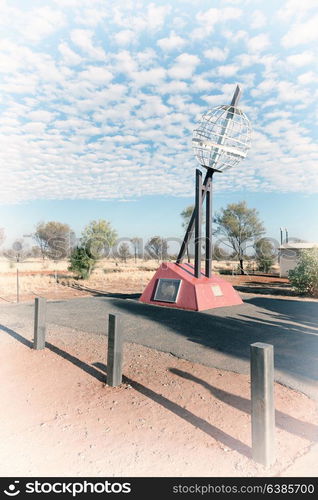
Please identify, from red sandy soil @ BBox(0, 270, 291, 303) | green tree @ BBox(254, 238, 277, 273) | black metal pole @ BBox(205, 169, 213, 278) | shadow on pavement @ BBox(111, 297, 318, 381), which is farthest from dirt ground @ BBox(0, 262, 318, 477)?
green tree @ BBox(254, 238, 277, 273)

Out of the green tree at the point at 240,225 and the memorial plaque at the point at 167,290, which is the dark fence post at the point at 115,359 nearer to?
the memorial plaque at the point at 167,290

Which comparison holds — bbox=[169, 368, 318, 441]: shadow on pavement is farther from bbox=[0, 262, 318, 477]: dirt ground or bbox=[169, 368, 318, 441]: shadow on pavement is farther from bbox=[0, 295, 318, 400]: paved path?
bbox=[0, 295, 318, 400]: paved path

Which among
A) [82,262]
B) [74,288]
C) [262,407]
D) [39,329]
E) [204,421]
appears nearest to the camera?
[262,407]

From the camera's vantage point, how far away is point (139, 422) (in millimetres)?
2965

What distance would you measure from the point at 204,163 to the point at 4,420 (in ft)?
24.0

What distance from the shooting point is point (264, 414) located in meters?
2.48

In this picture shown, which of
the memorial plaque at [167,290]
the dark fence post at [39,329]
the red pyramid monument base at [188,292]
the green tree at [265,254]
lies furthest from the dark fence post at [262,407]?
the green tree at [265,254]

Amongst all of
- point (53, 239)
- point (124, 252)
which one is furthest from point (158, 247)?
point (53, 239)

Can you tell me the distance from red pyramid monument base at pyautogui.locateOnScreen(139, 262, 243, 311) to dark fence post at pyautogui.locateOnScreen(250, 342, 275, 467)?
212 inches

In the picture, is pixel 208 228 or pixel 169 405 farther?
pixel 208 228

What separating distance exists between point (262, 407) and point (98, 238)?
60.2ft

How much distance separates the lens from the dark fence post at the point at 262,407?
240 cm

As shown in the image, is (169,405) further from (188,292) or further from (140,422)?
(188,292)

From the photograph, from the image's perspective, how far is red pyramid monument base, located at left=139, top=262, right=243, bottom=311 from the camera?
8.23m
